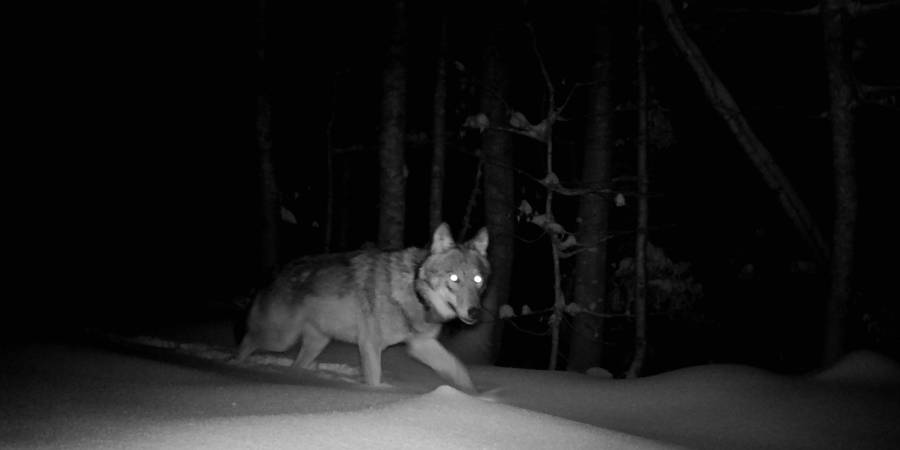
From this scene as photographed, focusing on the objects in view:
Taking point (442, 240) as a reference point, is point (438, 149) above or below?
Answer: above

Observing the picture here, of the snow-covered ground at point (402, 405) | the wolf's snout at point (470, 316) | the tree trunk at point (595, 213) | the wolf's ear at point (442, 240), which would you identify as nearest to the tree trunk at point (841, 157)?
the snow-covered ground at point (402, 405)

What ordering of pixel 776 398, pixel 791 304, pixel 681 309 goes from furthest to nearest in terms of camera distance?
1. pixel 791 304
2. pixel 681 309
3. pixel 776 398

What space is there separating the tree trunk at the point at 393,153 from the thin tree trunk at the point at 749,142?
429 centimetres

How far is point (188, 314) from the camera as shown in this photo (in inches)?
483

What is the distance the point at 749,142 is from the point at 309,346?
678 centimetres

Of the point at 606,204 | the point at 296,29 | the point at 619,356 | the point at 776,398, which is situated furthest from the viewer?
the point at 296,29

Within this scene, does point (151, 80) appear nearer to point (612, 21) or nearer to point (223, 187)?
point (223, 187)

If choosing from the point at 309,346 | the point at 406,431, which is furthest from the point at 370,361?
the point at 406,431

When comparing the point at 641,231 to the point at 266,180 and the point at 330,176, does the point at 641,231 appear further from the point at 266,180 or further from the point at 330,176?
the point at 330,176

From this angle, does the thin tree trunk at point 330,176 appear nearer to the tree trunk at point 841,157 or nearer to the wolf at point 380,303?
the wolf at point 380,303

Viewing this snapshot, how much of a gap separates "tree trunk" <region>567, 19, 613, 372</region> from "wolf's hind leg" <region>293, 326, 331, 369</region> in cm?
508

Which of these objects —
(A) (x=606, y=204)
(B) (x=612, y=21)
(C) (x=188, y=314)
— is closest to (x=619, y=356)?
(A) (x=606, y=204)

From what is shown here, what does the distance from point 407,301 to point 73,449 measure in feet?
13.6

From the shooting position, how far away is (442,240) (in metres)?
7.44
